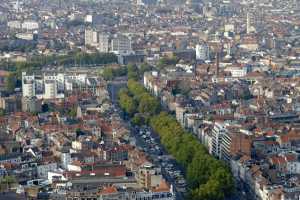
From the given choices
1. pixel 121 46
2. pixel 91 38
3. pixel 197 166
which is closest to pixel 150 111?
pixel 197 166

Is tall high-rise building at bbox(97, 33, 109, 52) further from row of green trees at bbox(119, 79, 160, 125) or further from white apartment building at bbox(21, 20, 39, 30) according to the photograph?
row of green trees at bbox(119, 79, 160, 125)

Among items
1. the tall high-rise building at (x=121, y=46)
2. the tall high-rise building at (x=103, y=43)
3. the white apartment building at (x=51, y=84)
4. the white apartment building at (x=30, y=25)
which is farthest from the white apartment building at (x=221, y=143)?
the white apartment building at (x=30, y=25)

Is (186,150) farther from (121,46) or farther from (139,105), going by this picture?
(121,46)

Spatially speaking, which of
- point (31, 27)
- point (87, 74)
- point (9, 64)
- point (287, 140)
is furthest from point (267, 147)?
point (31, 27)

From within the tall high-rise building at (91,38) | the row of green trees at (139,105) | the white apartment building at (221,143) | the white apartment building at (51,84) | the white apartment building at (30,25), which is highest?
the white apartment building at (221,143)

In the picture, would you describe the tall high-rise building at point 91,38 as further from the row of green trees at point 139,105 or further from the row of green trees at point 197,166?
the row of green trees at point 197,166

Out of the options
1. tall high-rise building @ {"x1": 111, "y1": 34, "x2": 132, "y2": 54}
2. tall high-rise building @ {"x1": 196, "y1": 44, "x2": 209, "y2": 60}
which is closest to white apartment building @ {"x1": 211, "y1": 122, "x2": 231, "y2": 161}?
tall high-rise building @ {"x1": 196, "y1": 44, "x2": 209, "y2": 60}
